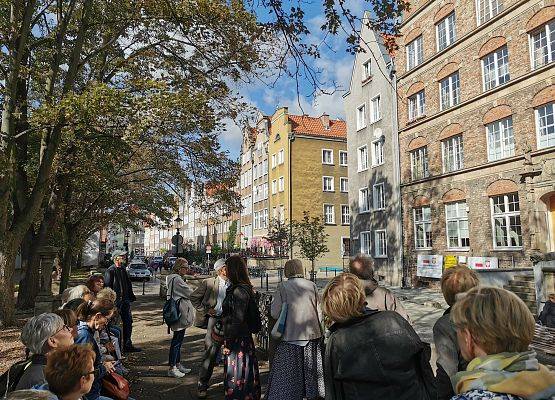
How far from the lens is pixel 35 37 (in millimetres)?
12875

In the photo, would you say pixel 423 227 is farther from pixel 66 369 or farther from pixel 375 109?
pixel 66 369

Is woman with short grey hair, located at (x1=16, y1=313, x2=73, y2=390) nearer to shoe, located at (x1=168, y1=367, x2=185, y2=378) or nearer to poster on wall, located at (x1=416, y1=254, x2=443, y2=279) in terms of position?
shoe, located at (x1=168, y1=367, x2=185, y2=378)

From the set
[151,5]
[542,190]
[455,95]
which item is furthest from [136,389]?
[455,95]

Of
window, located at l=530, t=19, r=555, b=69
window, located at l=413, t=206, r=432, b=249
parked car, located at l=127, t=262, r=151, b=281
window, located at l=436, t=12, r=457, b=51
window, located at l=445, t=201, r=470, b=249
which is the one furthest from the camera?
parked car, located at l=127, t=262, r=151, b=281

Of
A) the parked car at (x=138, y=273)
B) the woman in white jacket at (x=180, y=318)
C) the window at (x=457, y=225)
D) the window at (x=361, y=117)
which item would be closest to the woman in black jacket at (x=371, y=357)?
the woman in white jacket at (x=180, y=318)

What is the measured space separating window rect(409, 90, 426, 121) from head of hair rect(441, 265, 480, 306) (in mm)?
21123

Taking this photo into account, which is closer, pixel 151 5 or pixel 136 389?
pixel 136 389

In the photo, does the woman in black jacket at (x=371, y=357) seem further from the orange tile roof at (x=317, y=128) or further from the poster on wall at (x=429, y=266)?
the orange tile roof at (x=317, y=128)

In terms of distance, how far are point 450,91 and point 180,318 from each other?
1875 cm

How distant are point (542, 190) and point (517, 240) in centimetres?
234

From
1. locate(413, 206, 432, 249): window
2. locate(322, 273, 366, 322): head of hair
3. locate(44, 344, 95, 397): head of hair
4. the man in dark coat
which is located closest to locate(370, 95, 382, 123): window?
locate(413, 206, 432, 249): window

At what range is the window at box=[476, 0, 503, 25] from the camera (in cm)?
1808

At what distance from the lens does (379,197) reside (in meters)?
26.9

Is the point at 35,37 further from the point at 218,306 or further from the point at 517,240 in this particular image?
the point at 517,240
